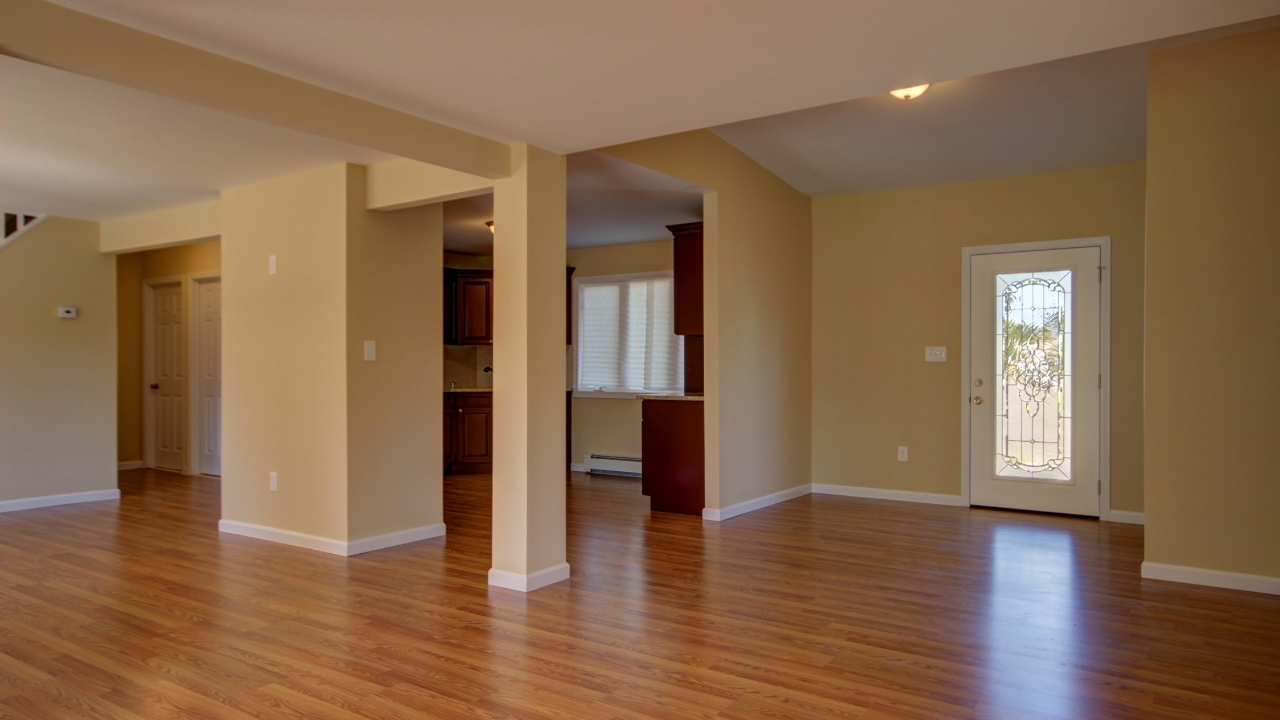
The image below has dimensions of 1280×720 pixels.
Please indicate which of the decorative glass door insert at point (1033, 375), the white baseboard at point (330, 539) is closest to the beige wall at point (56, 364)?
the white baseboard at point (330, 539)

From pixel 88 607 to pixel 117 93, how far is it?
2345 millimetres

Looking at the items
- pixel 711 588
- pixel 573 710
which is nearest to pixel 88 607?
pixel 573 710

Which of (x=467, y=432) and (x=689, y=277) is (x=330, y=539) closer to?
(x=689, y=277)

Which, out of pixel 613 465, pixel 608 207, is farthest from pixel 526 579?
pixel 613 465

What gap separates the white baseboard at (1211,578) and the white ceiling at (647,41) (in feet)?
9.01

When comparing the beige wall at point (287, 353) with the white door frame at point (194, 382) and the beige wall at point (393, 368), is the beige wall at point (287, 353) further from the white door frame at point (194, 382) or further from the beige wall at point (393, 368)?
the white door frame at point (194, 382)

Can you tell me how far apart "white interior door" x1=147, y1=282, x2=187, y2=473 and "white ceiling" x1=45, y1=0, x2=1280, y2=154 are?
248 inches

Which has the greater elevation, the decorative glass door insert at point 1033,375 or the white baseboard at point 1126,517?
the decorative glass door insert at point 1033,375

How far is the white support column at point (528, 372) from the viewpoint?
13.6 ft

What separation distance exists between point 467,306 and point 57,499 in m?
3.90

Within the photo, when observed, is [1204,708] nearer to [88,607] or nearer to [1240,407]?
[1240,407]

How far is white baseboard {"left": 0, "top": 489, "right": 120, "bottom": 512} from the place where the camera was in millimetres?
6375

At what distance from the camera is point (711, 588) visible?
4.15 metres

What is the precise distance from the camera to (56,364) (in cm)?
667
